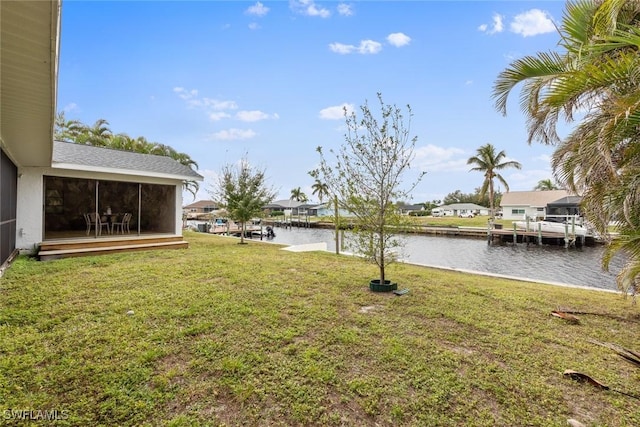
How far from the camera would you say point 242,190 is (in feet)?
42.7

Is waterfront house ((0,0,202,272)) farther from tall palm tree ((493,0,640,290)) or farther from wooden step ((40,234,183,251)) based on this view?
tall palm tree ((493,0,640,290))

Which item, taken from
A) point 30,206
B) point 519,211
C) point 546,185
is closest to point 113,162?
point 30,206

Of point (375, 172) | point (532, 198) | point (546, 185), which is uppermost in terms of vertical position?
point (546, 185)

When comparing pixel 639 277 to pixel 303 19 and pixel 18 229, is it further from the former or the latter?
pixel 18 229

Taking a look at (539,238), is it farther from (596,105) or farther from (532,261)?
(596,105)

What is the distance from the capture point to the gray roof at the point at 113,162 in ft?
28.8

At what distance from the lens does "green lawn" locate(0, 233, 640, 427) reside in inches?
98.1

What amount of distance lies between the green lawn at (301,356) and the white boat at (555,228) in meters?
19.8

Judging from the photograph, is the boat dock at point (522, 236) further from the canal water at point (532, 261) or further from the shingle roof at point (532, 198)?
the shingle roof at point (532, 198)

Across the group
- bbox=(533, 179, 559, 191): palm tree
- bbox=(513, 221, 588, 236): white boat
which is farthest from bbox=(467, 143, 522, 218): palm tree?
bbox=(533, 179, 559, 191): palm tree

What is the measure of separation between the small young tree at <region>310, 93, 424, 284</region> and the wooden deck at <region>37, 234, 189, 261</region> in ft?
24.3

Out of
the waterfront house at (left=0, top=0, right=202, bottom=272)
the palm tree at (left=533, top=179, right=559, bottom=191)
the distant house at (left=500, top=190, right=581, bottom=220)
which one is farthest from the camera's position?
the palm tree at (left=533, top=179, right=559, bottom=191)

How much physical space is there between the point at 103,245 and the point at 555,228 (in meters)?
27.8

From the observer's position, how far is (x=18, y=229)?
8.42 m
